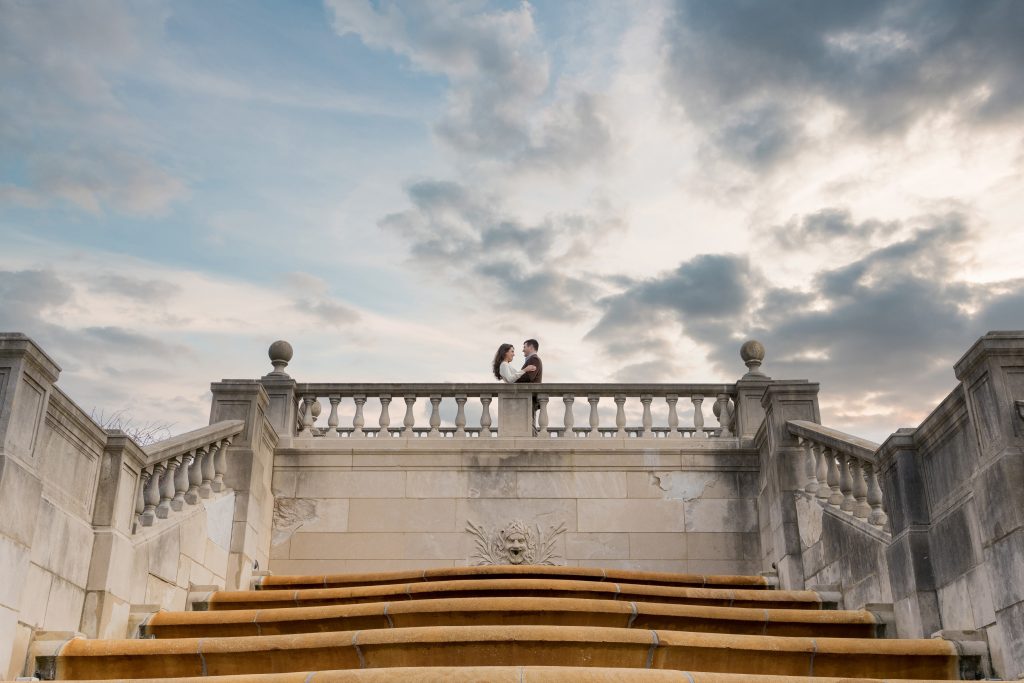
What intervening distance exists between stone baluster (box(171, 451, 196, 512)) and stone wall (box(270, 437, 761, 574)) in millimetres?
2562

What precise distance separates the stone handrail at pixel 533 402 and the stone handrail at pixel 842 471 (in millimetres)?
2247

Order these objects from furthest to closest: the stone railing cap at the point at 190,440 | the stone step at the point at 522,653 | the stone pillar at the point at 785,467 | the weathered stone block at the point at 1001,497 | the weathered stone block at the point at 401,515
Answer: the weathered stone block at the point at 401,515 → the stone pillar at the point at 785,467 → the stone railing cap at the point at 190,440 → the stone step at the point at 522,653 → the weathered stone block at the point at 1001,497

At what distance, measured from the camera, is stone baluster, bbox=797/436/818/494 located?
29.3 feet

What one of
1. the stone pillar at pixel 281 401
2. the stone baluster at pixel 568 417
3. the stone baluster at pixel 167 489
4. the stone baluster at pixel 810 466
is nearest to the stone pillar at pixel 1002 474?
the stone baluster at pixel 810 466

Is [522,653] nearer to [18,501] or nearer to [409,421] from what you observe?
[18,501]

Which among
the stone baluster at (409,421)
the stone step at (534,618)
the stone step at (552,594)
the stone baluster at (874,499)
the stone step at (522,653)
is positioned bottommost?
the stone step at (522,653)

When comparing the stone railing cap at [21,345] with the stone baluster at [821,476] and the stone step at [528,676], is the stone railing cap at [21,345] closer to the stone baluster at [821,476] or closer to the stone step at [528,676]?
the stone step at [528,676]

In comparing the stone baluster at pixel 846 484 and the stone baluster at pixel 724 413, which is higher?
the stone baluster at pixel 724 413

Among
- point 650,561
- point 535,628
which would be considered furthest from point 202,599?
point 650,561

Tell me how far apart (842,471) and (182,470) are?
5.91 metres

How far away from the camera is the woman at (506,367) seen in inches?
468

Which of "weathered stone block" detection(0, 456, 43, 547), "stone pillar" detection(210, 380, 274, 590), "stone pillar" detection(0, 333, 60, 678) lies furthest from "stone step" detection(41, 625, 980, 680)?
"stone pillar" detection(210, 380, 274, 590)

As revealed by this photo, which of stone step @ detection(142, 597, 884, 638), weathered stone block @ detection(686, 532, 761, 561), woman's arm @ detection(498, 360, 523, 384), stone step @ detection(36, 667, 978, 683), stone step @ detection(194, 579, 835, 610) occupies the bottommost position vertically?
stone step @ detection(36, 667, 978, 683)

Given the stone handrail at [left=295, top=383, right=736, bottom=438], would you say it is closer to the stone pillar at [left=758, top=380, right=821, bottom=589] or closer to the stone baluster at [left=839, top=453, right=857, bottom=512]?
the stone pillar at [left=758, top=380, right=821, bottom=589]
